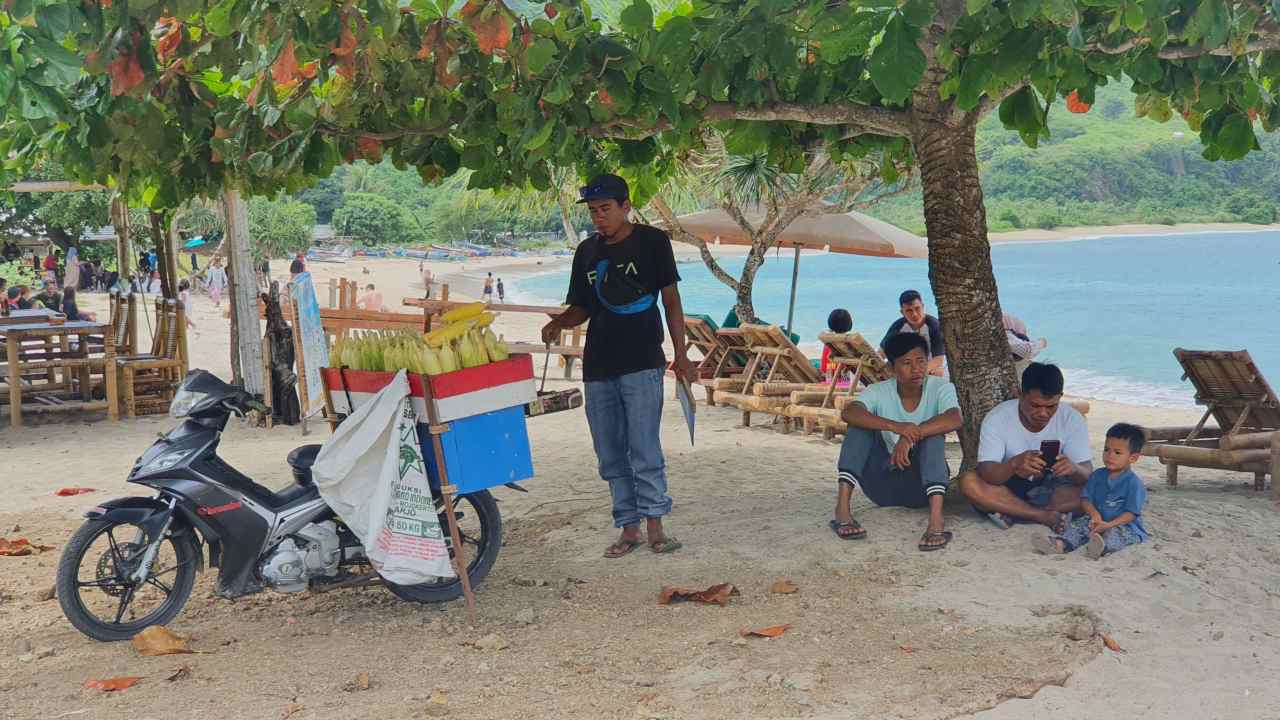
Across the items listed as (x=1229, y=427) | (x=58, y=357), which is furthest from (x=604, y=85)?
(x=58, y=357)

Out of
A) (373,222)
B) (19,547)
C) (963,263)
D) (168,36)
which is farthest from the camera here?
(373,222)

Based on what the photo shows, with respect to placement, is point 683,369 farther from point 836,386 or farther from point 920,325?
point 836,386

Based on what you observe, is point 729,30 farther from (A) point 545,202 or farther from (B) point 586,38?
(A) point 545,202

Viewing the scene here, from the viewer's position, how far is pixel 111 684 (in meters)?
4.20

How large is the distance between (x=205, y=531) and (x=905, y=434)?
3.08 metres

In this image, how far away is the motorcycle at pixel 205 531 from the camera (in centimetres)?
462

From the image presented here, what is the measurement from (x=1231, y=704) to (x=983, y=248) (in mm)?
2816

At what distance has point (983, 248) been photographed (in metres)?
6.04

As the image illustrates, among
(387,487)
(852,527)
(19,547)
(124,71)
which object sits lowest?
(19,547)

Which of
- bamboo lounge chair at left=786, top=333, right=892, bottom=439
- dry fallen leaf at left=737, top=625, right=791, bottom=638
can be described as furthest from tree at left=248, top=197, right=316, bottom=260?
dry fallen leaf at left=737, top=625, right=791, bottom=638

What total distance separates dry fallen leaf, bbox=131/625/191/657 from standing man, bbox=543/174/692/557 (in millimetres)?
1974

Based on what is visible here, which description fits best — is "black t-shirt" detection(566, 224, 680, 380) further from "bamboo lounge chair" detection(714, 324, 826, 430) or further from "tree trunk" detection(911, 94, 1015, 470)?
"bamboo lounge chair" detection(714, 324, 826, 430)

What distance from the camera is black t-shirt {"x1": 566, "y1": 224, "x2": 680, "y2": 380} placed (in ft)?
18.0

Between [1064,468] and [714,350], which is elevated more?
[1064,468]
